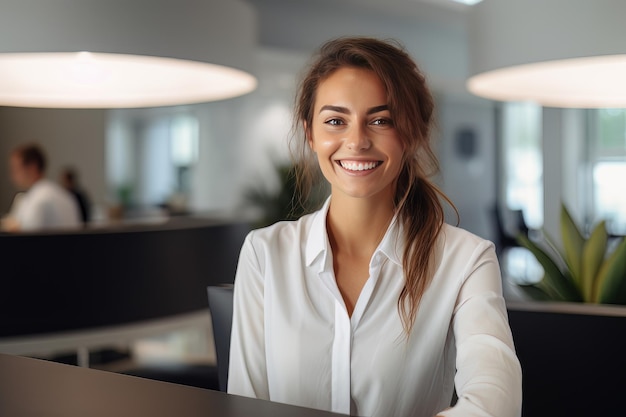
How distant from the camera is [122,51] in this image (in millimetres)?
1674

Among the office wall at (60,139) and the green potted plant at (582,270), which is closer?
the green potted plant at (582,270)

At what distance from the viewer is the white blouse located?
1506 millimetres

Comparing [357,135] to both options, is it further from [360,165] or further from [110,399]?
[110,399]

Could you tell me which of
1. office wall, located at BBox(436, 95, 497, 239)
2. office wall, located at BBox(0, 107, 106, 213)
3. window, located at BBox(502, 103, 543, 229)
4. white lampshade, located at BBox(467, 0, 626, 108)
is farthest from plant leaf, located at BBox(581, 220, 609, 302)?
window, located at BBox(502, 103, 543, 229)

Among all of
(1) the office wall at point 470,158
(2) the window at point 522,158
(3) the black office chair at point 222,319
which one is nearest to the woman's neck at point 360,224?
(3) the black office chair at point 222,319

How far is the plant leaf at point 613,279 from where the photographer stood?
7.57ft

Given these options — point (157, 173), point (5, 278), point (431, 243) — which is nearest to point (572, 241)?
point (431, 243)

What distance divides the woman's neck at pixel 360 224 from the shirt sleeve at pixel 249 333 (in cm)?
20

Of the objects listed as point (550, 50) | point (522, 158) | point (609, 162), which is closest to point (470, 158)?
point (522, 158)

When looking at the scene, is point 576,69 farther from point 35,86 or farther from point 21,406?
point 21,406

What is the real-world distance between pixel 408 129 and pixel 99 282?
2.86 meters

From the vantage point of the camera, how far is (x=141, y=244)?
4.09 meters

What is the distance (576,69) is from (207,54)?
1.23 meters

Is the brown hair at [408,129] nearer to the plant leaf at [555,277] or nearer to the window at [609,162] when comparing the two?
the plant leaf at [555,277]
